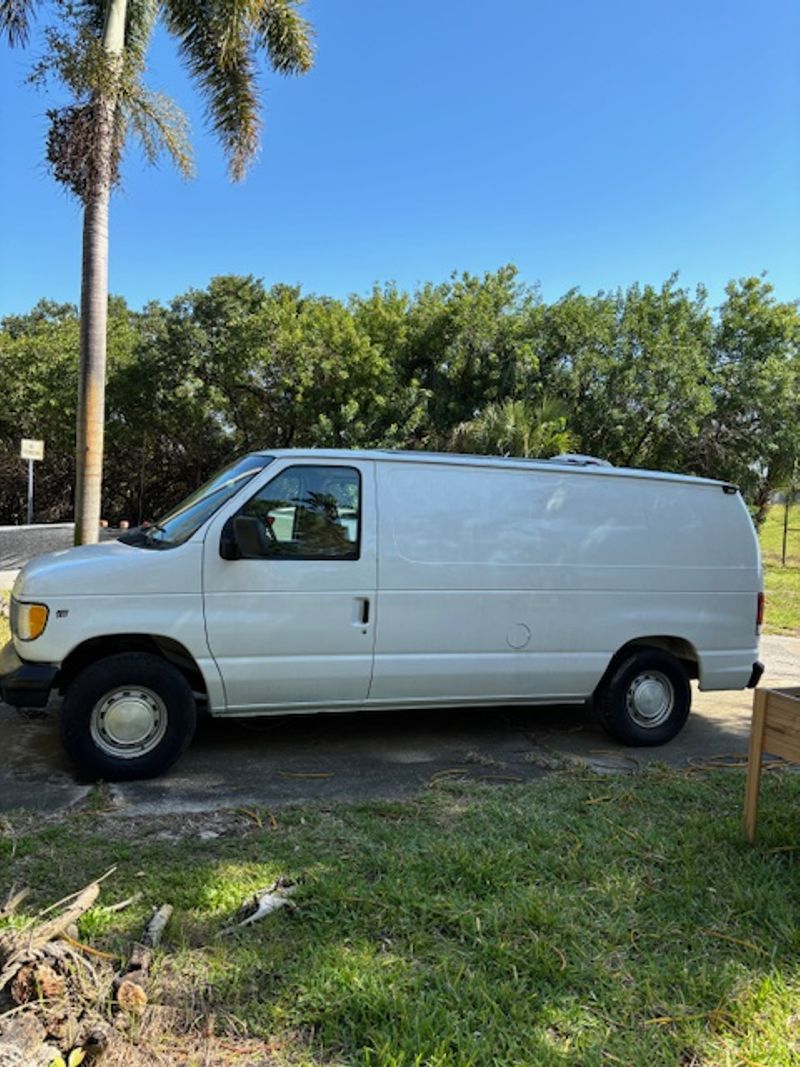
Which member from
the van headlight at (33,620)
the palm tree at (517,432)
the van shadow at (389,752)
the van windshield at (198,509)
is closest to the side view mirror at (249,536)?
the van windshield at (198,509)

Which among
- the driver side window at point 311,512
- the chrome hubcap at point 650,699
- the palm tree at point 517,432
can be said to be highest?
the palm tree at point 517,432

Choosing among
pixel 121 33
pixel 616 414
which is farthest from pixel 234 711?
pixel 616 414

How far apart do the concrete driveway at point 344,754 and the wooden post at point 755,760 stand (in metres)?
1.26

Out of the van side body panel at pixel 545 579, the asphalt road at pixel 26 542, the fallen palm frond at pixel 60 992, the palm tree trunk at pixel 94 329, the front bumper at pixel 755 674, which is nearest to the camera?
the fallen palm frond at pixel 60 992

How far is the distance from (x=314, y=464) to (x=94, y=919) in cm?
279

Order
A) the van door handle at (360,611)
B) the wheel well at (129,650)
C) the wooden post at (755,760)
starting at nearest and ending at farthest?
the wooden post at (755,760) < the wheel well at (129,650) < the van door handle at (360,611)

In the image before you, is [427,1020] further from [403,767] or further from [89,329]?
[89,329]

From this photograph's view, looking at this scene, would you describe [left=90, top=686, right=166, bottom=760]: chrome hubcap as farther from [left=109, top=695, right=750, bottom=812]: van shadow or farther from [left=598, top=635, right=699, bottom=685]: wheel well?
[left=598, top=635, right=699, bottom=685]: wheel well

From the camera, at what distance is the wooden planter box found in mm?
3469

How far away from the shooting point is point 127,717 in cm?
435

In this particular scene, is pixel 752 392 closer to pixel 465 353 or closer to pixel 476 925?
pixel 465 353

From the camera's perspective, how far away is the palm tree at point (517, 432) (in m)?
15.5

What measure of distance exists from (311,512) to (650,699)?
2897 mm

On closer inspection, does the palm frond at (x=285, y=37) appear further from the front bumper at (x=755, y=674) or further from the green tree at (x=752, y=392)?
the green tree at (x=752, y=392)
